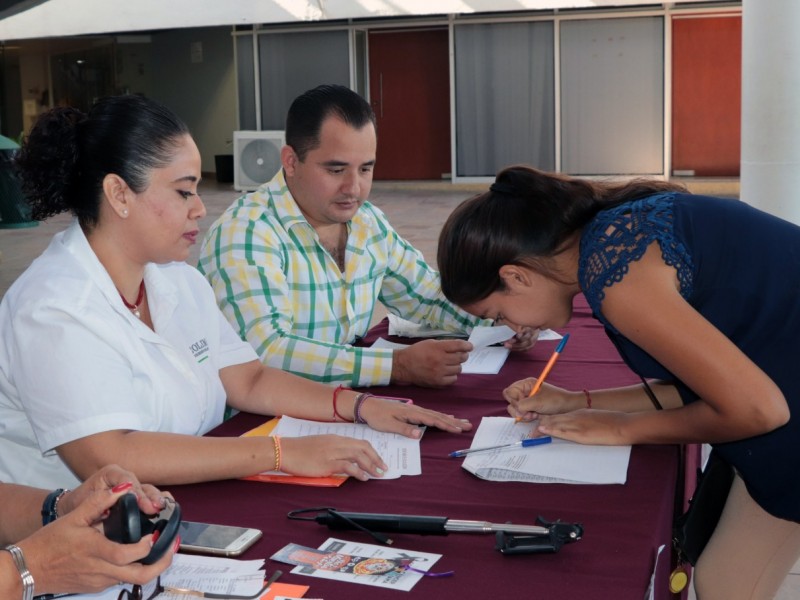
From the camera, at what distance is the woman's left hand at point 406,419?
6.47ft

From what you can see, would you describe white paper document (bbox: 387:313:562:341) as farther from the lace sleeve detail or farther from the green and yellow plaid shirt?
the lace sleeve detail

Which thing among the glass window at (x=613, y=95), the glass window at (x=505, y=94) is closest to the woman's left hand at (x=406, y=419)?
the glass window at (x=505, y=94)

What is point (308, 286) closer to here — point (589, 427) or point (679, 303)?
point (589, 427)

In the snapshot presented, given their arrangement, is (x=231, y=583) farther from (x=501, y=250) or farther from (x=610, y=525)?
(x=501, y=250)

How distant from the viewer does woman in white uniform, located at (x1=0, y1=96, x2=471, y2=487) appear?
168 centimetres

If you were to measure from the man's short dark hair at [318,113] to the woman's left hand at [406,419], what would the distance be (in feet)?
3.31

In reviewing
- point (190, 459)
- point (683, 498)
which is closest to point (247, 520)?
point (190, 459)

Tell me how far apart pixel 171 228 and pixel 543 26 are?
11.5m

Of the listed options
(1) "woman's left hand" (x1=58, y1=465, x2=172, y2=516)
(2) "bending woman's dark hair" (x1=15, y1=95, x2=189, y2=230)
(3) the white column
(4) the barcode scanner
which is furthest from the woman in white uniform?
(3) the white column

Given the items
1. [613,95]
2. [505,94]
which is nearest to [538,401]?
[613,95]

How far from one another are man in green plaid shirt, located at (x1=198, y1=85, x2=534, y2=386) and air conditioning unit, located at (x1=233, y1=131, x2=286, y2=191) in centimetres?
1055

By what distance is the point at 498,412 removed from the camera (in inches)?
84.3

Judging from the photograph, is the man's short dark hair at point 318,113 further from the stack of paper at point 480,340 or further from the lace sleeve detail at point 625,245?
the lace sleeve detail at point 625,245

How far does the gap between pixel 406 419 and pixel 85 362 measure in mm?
635
